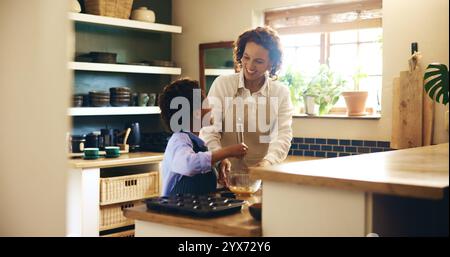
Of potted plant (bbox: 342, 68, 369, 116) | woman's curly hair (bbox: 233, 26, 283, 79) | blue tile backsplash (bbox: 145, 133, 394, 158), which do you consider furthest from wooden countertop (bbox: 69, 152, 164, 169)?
woman's curly hair (bbox: 233, 26, 283, 79)

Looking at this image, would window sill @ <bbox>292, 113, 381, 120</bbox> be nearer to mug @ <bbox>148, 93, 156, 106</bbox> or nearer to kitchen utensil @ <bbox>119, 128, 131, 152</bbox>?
mug @ <bbox>148, 93, 156, 106</bbox>

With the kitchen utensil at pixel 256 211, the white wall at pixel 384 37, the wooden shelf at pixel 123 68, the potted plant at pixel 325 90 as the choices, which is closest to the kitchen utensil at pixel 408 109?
the white wall at pixel 384 37

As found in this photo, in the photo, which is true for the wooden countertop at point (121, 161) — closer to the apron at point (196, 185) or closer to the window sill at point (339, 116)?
the window sill at point (339, 116)

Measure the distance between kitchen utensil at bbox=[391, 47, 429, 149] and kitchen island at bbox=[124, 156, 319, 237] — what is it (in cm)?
238

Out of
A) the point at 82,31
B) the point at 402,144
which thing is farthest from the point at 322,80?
the point at 82,31

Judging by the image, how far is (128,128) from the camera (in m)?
5.35

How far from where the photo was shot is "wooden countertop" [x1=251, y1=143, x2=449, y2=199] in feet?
5.16

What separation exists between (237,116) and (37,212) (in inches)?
53.4

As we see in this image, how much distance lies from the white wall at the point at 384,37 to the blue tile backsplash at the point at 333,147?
41 mm

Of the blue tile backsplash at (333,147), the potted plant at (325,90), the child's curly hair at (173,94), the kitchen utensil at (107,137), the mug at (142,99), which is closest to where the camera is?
the child's curly hair at (173,94)

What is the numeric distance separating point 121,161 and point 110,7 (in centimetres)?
136

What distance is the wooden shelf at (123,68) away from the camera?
16.2ft

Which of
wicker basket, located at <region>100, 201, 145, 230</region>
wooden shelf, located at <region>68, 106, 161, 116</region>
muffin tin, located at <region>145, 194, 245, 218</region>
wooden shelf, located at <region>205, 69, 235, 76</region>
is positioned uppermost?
wooden shelf, located at <region>205, 69, 235, 76</region>
